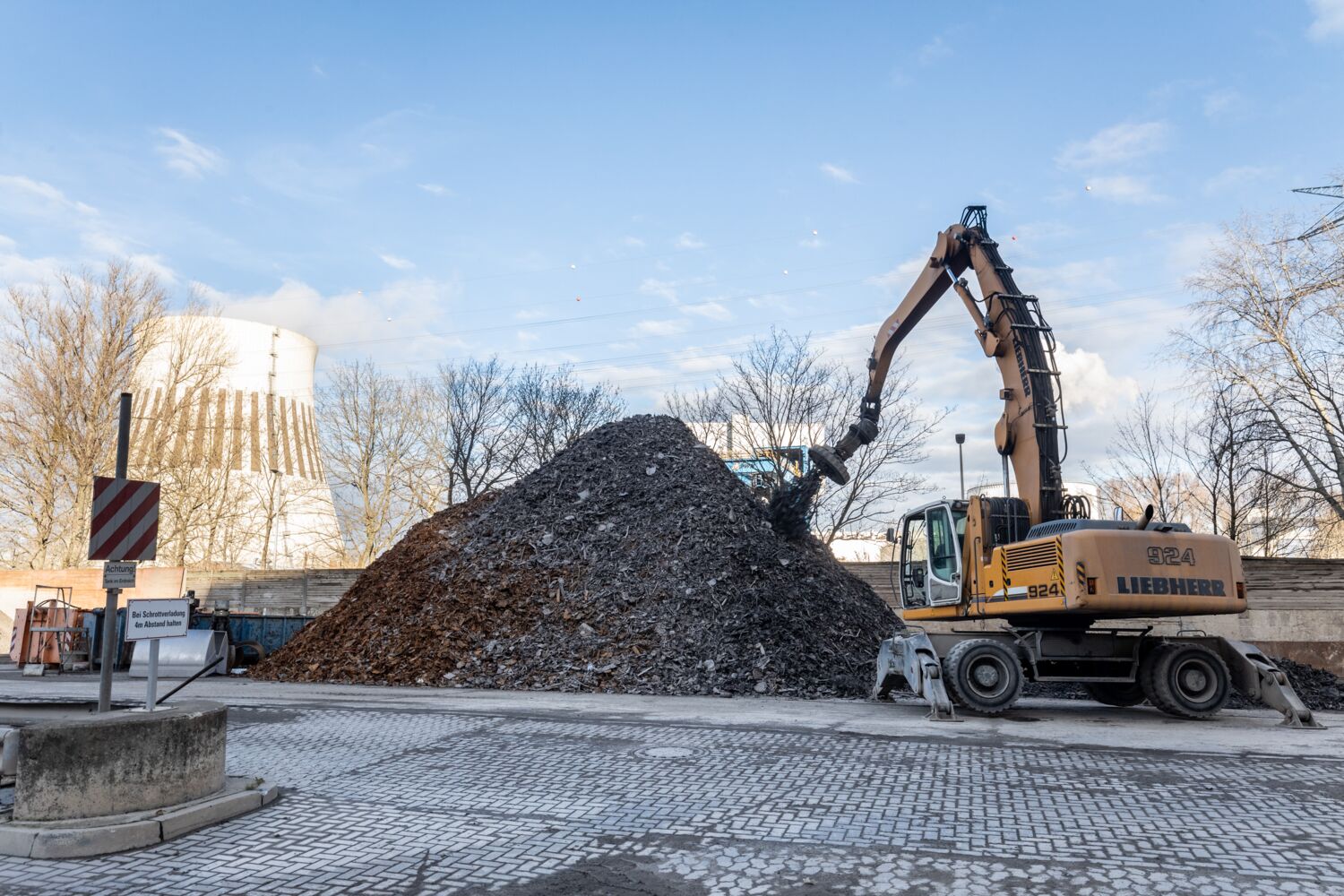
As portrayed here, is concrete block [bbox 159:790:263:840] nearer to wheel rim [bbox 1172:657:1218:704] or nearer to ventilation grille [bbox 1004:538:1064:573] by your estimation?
ventilation grille [bbox 1004:538:1064:573]

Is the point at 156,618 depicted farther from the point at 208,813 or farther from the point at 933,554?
the point at 933,554

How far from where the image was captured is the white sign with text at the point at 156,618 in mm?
6129

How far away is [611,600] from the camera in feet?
54.4

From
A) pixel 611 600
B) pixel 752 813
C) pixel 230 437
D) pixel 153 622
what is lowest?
pixel 752 813

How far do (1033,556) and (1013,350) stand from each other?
303 cm

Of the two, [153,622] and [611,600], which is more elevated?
[611,600]

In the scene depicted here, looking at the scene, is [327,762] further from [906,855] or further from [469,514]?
[469,514]

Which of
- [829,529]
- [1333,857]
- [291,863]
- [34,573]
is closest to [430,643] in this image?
[291,863]

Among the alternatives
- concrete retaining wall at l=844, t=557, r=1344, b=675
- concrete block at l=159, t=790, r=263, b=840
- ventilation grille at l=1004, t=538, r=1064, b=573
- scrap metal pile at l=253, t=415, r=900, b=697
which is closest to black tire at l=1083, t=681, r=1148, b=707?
ventilation grille at l=1004, t=538, r=1064, b=573

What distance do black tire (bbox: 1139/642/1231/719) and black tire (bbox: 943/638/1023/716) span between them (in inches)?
68.2

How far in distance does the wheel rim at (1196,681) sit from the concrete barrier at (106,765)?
1087 centimetres

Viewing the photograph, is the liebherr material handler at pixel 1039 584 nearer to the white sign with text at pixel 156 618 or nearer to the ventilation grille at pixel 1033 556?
the ventilation grille at pixel 1033 556

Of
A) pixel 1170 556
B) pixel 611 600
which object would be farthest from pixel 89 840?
pixel 611 600

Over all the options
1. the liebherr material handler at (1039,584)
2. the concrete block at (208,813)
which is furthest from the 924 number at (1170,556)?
the concrete block at (208,813)
